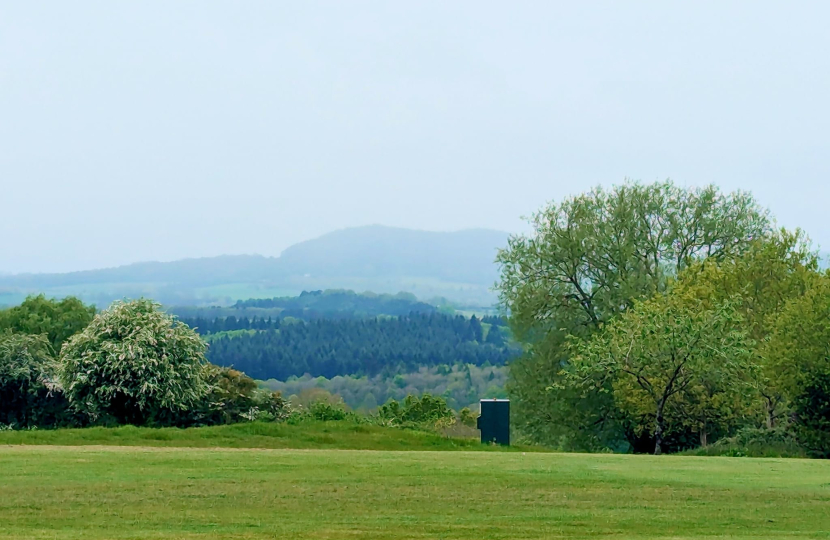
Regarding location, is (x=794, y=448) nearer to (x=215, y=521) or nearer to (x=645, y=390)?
(x=645, y=390)

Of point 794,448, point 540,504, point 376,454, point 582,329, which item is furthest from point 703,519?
point 582,329

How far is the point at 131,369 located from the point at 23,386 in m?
5.08

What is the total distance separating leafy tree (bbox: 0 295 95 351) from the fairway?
110ft

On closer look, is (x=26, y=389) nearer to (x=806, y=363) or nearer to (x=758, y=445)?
(x=758, y=445)

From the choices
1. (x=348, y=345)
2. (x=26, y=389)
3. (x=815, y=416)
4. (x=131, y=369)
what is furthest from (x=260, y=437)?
(x=348, y=345)

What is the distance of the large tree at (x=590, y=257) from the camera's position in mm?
44656

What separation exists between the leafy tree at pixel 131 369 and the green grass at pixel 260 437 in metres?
3.25

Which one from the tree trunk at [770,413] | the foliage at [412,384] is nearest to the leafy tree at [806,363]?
the tree trunk at [770,413]

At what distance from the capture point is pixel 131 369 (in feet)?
84.0

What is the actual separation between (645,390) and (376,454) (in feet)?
51.7

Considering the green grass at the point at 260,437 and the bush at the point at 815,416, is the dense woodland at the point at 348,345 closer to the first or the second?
the bush at the point at 815,416

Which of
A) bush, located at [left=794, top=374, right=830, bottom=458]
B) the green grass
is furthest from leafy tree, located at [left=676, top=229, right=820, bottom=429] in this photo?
the green grass

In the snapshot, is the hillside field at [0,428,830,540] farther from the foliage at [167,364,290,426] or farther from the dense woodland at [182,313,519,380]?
the dense woodland at [182,313,519,380]

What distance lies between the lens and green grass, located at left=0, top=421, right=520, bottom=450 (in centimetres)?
2091
